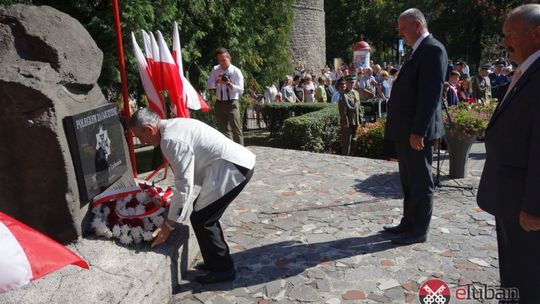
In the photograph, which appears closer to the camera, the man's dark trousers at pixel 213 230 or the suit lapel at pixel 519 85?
the suit lapel at pixel 519 85

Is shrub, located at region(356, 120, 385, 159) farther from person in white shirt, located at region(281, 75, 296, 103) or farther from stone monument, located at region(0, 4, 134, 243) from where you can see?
stone monument, located at region(0, 4, 134, 243)

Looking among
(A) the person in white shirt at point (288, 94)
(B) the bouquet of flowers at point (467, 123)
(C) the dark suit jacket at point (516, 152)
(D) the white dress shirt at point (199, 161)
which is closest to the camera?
(C) the dark suit jacket at point (516, 152)

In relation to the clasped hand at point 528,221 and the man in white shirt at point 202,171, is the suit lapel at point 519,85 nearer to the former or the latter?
the clasped hand at point 528,221

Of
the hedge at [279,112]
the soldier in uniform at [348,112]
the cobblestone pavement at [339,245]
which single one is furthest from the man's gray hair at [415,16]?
the hedge at [279,112]

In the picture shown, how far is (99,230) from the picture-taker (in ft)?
11.8

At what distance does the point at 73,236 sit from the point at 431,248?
301 cm

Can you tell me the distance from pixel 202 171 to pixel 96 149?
98 cm

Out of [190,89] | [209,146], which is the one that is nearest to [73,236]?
[209,146]

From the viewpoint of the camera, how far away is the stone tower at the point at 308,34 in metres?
28.5

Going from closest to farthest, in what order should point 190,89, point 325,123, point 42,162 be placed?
1. point 42,162
2. point 190,89
3. point 325,123

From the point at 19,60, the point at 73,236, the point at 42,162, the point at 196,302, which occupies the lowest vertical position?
the point at 196,302

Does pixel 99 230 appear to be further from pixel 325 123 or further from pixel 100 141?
pixel 325 123

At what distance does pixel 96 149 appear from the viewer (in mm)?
3830

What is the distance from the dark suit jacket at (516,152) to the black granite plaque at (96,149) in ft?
9.27
